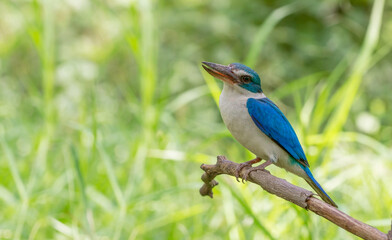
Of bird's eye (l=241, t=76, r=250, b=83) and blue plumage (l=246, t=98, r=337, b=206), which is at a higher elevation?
bird's eye (l=241, t=76, r=250, b=83)

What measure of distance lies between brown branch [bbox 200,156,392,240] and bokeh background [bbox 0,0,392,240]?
0.94 metres

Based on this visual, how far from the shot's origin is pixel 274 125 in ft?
5.35

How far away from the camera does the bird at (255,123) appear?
1.43m

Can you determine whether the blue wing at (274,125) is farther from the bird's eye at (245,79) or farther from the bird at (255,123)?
the bird's eye at (245,79)

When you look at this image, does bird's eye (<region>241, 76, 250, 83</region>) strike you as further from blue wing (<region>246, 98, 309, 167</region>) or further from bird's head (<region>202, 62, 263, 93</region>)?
blue wing (<region>246, 98, 309, 167</region>)

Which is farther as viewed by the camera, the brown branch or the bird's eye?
the bird's eye

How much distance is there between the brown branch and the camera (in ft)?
3.66

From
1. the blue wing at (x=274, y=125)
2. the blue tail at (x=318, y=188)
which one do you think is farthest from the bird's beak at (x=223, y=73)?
the blue tail at (x=318, y=188)

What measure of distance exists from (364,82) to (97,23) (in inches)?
135

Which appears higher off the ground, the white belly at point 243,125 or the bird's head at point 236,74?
the bird's head at point 236,74

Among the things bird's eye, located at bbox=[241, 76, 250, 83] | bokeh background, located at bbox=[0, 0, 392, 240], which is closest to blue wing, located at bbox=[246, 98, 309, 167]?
bird's eye, located at bbox=[241, 76, 250, 83]

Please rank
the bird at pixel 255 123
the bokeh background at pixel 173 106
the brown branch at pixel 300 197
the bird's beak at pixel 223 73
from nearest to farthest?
the brown branch at pixel 300 197 → the bird's beak at pixel 223 73 → the bird at pixel 255 123 → the bokeh background at pixel 173 106

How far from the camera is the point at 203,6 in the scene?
6051mm

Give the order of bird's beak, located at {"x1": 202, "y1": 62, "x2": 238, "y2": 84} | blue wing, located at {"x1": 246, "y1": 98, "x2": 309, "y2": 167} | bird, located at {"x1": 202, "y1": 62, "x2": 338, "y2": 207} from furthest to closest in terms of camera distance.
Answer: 1. blue wing, located at {"x1": 246, "y1": 98, "x2": 309, "y2": 167}
2. bird, located at {"x1": 202, "y1": 62, "x2": 338, "y2": 207}
3. bird's beak, located at {"x1": 202, "y1": 62, "x2": 238, "y2": 84}
